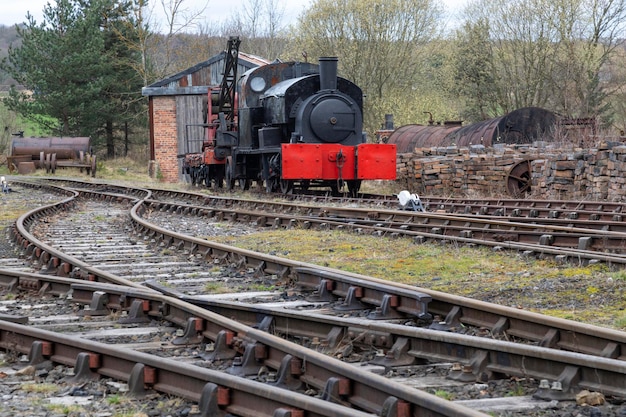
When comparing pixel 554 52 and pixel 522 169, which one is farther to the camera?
pixel 554 52

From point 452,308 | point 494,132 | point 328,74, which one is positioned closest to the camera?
point 452,308

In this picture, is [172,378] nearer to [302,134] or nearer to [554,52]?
[302,134]

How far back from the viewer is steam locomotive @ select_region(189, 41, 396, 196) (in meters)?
18.6

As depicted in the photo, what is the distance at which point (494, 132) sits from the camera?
2759cm

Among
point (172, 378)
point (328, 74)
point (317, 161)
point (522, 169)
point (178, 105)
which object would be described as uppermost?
point (178, 105)

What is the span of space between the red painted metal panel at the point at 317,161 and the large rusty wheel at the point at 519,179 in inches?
140

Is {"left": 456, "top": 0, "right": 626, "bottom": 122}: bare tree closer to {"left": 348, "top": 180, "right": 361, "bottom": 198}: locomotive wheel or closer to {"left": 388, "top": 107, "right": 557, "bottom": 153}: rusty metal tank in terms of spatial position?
{"left": 388, "top": 107, "right": 557, "bottom": 153}: rusty metal tank

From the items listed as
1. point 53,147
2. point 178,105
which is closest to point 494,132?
point 178,105

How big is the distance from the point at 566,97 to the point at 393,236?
29.5 metres

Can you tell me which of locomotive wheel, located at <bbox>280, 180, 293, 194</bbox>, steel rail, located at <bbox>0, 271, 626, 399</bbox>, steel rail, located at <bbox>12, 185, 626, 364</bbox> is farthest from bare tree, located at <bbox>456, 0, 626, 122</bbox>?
steel rail, located at <bbox>0, 271, 626, 399</bbox>

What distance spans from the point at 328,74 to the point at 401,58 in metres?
23.8

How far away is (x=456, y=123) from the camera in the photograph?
32.2 m

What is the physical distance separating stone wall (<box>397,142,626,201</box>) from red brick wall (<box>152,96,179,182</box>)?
14.1 metres

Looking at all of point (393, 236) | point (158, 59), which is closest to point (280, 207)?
point (393, 236)
